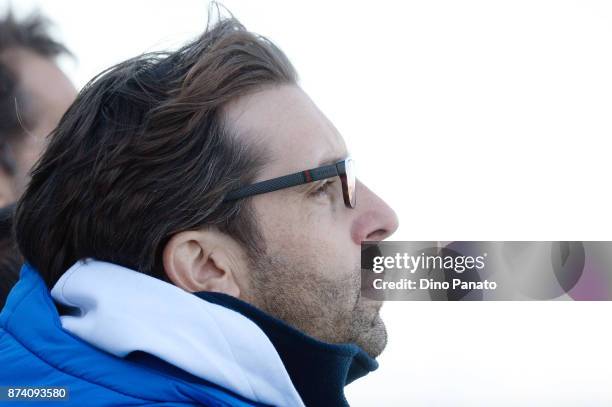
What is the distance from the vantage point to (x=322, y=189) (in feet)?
6.24

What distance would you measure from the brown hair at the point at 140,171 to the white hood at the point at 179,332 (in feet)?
0.67

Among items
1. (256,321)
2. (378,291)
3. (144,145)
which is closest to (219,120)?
(144,145)

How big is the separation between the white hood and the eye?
0.46 meters

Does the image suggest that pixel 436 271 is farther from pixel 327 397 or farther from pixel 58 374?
pixel 58 374

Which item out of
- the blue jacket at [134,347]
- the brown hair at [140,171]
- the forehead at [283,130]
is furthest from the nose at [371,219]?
the blue jacket at [134,347]

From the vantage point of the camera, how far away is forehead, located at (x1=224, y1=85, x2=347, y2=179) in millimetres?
1853

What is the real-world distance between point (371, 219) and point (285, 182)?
0.26 metres

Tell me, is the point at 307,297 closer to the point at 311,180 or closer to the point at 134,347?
the point at 311,180

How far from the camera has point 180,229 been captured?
176 centimetres

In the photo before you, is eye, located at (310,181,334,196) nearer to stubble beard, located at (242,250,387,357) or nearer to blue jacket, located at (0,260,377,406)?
stubble beard, located at (242,250,387,357)

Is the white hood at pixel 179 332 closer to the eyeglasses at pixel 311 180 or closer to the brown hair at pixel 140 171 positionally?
the brown hair at pixel 140 171

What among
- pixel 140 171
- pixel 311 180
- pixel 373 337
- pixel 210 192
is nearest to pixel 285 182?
pixel 311 180

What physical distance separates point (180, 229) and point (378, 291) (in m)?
0.57

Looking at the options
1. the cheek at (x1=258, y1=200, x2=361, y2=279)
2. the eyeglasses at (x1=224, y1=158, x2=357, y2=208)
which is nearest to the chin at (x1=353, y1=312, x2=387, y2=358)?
the cheek at (x1=258, y1=200, x2=361, y2=279)
